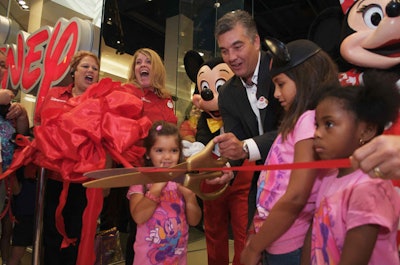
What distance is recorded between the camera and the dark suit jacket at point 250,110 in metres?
1.56

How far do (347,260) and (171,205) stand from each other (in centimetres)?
82

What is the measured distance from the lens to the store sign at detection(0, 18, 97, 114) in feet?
6.87

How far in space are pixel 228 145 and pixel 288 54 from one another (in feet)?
1.22

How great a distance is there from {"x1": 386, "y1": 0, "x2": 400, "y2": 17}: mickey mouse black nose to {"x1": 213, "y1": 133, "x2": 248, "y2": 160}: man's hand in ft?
2.89

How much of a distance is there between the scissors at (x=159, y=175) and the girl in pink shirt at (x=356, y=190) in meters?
0.38

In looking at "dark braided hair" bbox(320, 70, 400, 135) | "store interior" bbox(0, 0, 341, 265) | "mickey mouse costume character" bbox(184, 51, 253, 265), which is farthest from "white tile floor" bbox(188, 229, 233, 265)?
"dark braided hair" bbox(320, 70, 400, 135)

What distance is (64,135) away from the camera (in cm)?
149

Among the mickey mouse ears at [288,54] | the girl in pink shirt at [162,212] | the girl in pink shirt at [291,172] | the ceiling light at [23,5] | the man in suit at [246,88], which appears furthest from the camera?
the ceiling light at [23,5]

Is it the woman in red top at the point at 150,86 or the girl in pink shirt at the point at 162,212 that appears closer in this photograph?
the girl in pink shirt at the point at 162,212

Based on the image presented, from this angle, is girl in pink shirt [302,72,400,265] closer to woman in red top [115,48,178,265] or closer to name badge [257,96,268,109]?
name badge [257,96,268,109]

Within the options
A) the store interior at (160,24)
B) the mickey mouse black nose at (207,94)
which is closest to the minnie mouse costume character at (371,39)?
the store interior at (160,24)

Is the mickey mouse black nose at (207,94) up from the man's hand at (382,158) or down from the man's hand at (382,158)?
up

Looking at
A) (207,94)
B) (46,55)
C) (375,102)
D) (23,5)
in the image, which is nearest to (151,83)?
(207,94)

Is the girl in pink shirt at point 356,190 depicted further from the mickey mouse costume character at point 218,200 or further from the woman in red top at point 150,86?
the woman in red top at point 150,86
